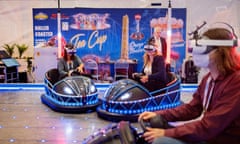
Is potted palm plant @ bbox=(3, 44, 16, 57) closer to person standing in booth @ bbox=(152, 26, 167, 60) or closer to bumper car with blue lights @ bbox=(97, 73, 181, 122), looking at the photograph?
person standing in booth @ bbox=(152, 26, 167, 60)

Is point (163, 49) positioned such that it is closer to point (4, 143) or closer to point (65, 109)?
point (65, 109)

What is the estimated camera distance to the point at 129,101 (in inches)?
171

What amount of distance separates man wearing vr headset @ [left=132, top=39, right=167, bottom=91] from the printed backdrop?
349 centimetres

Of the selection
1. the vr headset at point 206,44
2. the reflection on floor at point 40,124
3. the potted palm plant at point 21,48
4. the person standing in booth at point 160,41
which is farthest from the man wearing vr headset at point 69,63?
the vr headset at point 206,44

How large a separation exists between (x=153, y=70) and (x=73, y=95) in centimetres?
118

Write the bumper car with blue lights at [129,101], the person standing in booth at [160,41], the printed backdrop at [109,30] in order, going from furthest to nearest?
the printed backdrop at [109,30] < the person standing in booth at [160,41] < the bumper car with blue lights at [129,101]

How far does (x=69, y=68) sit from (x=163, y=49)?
2616mm

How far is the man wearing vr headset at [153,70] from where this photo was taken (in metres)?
4.39

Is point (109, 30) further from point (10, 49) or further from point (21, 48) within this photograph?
point (10, 49)

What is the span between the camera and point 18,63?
832 cm

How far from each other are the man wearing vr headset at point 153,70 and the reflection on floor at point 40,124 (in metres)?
0.59

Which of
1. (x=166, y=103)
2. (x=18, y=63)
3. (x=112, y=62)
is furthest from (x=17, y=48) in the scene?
(x=166, y=103)

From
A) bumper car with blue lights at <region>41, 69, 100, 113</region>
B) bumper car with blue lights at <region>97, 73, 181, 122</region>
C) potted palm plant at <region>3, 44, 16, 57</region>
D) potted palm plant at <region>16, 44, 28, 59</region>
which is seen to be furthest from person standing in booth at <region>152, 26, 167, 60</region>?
potted palm plant at <region>3, 44, 16, 57</region>

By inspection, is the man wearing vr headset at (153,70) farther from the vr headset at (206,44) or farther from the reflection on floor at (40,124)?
the vr headset at (206,44)
